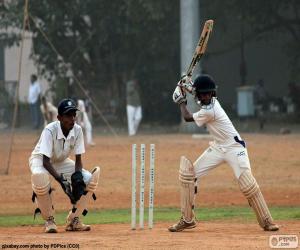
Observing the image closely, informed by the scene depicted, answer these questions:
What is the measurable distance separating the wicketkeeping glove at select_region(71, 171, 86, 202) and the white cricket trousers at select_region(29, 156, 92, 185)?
12 centimetres

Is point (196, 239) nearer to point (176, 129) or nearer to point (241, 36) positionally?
point (176, 129)

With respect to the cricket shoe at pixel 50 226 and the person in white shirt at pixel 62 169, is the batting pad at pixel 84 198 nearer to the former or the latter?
the person in white shirt at pixel 62 169

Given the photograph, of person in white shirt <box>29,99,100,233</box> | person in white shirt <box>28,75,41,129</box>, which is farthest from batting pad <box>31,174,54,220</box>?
person in white shirt <box>28,75,41,129</box>

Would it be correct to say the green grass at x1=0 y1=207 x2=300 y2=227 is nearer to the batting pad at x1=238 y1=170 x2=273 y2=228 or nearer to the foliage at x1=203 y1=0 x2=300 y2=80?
the batting pad at x1=238 y1=170 x2=273 y2=228

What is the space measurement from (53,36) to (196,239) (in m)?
28.5

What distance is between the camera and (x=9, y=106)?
88.3ft

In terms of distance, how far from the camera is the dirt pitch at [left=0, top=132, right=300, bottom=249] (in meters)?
12.1

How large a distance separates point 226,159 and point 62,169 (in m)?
2.15

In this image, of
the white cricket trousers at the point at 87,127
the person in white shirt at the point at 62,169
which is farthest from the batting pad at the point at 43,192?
the white cricket trousers at the point at 87,127

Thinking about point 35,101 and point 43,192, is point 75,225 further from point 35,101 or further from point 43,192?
point 35,101

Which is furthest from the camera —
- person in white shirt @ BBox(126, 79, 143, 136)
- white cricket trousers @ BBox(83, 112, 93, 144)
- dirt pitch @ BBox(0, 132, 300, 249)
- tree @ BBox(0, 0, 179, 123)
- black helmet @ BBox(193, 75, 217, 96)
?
tree @ BBox(0, 0, 179, 123)

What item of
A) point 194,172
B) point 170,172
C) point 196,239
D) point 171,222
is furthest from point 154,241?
point 170,172

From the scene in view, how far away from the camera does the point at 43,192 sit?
13.2m

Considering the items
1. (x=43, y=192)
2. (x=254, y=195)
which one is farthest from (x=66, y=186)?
(x=254, y=195)
